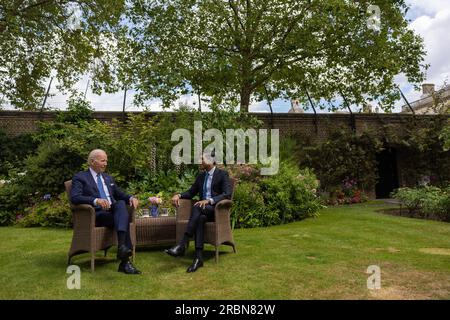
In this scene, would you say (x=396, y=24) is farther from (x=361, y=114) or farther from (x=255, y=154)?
(x=255, y=154)

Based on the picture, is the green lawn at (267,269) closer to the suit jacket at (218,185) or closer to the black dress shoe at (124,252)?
the black dress shoe at (124,252)

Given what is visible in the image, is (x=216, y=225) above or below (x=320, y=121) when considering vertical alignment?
below

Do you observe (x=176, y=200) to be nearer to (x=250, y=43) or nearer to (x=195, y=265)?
(x=195, y=265)

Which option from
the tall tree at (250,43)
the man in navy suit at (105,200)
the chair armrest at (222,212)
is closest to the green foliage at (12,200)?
the tall tree at (250,43)

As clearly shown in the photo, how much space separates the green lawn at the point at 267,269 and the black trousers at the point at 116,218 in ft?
1.47

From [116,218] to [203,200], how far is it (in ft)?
3.23

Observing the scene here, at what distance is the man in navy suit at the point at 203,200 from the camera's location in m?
4.40

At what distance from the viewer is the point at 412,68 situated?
1366cm

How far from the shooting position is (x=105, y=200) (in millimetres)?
4113

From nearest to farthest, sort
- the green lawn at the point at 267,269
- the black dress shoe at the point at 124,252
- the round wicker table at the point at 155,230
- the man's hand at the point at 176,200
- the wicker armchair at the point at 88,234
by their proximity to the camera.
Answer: the green lawn at the point at 267,269, the black dress shoe at the point at 124,252, the wicker armchair at the point at 88,234, the man's hand at the point at 176,200, the round wicker table at the point at 155,230

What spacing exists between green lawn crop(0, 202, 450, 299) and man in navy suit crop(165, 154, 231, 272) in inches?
7.5

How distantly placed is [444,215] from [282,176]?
3279 mm

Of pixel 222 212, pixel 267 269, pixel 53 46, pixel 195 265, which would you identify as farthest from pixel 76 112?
pixel 267 269
